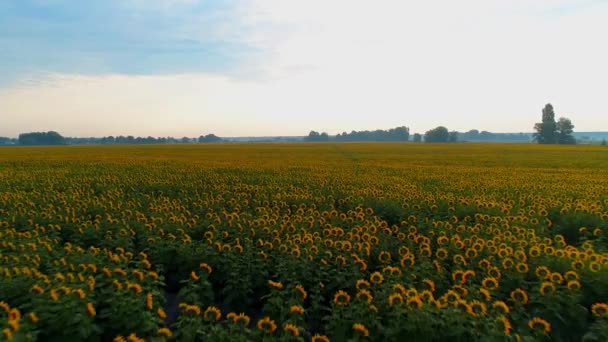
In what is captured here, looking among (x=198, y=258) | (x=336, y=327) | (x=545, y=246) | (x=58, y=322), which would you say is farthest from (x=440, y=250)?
(x=58, y=322)

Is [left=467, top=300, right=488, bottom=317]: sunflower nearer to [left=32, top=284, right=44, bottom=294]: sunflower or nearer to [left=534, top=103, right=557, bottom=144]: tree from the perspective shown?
[left=32, top=284, right=44, bottom=294]: sunflower

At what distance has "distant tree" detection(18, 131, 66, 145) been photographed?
136 m

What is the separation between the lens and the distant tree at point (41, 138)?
445ft

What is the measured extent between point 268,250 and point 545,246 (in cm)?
466

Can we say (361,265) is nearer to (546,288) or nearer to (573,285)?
(546,288)

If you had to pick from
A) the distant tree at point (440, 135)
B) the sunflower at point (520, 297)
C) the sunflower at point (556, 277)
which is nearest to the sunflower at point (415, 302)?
the sunflower at point (520, 297)

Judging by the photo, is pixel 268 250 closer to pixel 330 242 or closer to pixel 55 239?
pixel 330 242

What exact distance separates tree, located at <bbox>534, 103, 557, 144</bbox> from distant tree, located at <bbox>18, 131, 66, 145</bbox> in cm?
14758

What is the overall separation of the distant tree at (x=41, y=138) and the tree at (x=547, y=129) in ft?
484

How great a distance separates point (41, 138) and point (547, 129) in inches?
6109

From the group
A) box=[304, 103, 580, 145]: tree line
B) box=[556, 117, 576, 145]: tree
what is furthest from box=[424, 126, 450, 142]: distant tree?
box=[556, 117, 576, 145]: tree

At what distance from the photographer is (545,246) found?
6699 mm

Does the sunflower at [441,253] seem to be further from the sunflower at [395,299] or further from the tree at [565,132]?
the tree at [565,132]

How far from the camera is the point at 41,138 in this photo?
450 feet
